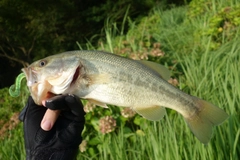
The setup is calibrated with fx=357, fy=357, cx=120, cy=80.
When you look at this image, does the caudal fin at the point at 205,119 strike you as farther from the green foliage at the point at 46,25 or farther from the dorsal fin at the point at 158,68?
the green foliage at the point at 46,25

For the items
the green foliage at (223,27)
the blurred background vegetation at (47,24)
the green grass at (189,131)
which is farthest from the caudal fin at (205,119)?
the blurred background vegetation at (47,24)

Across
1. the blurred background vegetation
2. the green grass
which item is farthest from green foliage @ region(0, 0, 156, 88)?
the green grass

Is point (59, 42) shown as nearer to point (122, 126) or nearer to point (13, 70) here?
point (13, 70)

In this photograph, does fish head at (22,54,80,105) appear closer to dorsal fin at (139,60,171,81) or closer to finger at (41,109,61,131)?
finger at (41,109,61,131)

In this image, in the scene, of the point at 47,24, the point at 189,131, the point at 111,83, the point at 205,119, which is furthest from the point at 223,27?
the point at 47,24

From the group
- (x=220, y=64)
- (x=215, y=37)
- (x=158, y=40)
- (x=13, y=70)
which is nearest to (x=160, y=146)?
(x=220, y=64)

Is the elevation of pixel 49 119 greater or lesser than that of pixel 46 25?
greater

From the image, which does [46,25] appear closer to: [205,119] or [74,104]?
[74,104]
